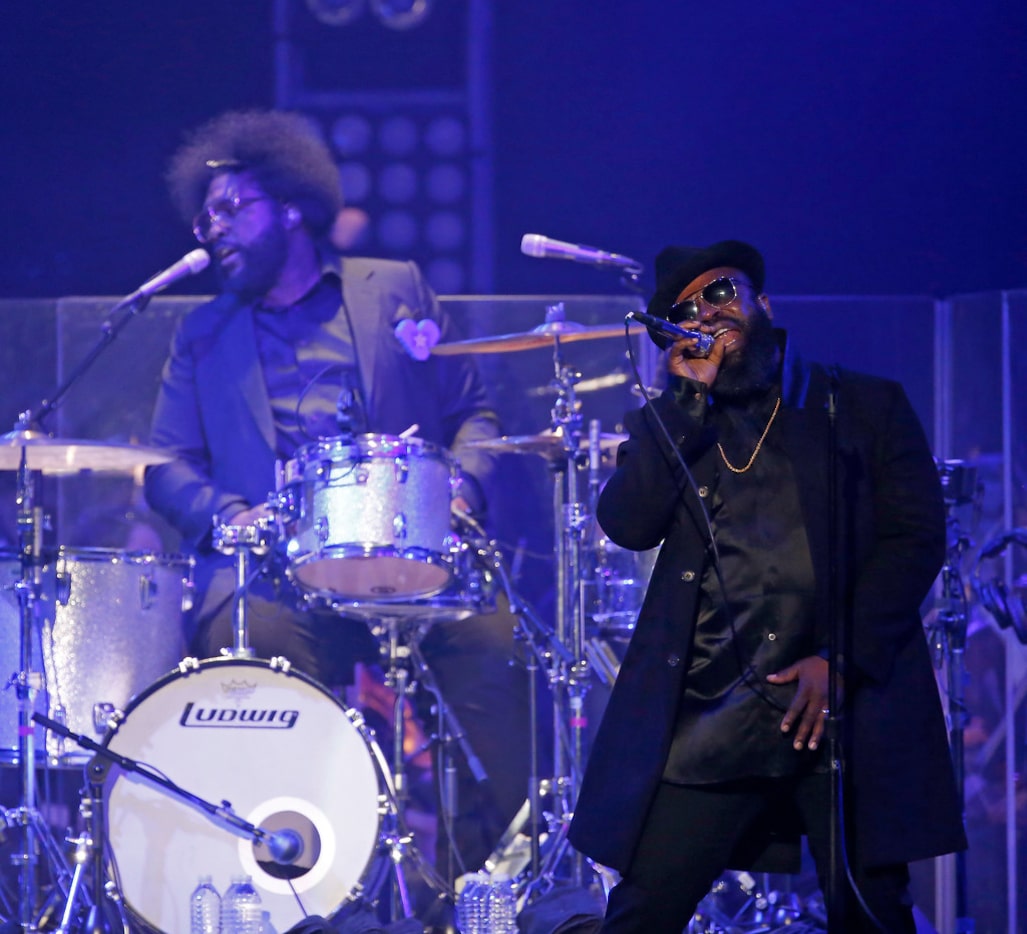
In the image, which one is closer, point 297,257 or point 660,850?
point 660,850

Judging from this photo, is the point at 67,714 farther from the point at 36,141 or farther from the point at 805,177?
the point at 805,177

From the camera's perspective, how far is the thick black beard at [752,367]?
3.26 meters

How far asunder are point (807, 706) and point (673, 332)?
0.81m

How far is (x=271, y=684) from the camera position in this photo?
546cm

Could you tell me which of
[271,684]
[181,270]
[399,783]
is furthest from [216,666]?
[181,270]

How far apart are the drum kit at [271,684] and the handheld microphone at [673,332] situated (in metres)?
2.52

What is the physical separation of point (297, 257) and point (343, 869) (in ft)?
9.68

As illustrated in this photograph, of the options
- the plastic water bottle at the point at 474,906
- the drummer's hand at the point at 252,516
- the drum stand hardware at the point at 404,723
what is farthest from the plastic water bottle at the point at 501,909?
the drummer's hand at the point at 252,516

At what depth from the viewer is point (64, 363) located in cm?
698

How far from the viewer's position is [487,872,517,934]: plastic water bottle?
5344 mm

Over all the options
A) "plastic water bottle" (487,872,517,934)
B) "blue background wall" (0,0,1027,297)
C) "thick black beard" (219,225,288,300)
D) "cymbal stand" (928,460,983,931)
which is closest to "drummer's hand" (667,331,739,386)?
"cymbal stand" (928,460,983,931)

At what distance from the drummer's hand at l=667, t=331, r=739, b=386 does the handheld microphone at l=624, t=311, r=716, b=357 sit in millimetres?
12

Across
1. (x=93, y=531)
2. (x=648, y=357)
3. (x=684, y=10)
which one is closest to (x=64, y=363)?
(x=93, y=531)

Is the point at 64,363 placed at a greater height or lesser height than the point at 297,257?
lesser
